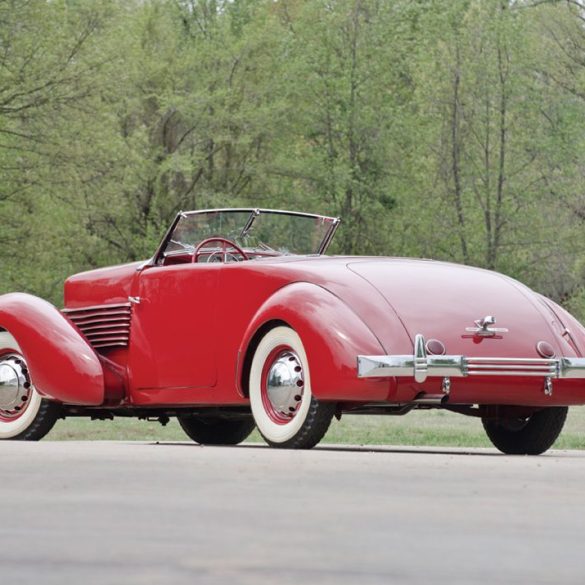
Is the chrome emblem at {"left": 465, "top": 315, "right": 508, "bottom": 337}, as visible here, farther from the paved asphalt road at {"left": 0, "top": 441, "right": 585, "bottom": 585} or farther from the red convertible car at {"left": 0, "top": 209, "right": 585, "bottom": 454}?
the paved asphalt road at {"left": 0, "top": 441, "right": 585, "bottom": 585}

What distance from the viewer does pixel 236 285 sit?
9602mm

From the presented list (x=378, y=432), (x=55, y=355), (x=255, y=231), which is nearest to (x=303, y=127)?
(x=378, y=432)

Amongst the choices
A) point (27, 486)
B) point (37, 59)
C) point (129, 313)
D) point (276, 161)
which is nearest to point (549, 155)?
point (276, 161)

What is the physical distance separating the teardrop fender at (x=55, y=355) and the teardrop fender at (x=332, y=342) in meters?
1.90

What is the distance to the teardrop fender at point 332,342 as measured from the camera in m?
8.67

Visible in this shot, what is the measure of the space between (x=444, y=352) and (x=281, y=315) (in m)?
1.00

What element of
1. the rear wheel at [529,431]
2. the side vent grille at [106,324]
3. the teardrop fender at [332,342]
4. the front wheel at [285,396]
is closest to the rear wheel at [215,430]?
the side vent grille at [106,324]

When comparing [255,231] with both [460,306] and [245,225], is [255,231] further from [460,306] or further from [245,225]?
[460,306]

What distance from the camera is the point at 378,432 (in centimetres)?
1566

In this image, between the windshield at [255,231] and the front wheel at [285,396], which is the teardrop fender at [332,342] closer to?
the front wheel at [285,396]

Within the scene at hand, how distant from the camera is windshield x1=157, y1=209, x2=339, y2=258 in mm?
11086

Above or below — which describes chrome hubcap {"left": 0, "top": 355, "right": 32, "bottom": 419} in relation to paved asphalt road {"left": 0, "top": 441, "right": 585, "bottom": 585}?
below

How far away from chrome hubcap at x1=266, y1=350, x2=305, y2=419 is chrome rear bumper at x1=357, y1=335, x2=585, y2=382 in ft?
1.85

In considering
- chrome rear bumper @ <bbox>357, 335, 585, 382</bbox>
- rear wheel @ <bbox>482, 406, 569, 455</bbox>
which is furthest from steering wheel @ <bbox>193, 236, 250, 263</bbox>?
chrome rear bumper @ <bbox>357, 335, 585, 382</bbox>
